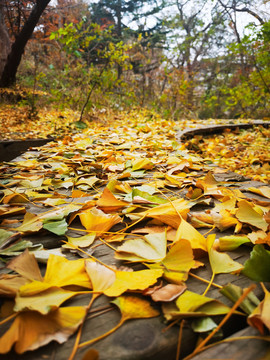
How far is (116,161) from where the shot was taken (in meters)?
1.53

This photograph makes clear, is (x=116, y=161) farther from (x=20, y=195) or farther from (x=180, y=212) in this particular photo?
(x=180, y=212)

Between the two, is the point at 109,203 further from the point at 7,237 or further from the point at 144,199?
the point at 7,237

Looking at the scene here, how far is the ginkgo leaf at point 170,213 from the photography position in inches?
25.6

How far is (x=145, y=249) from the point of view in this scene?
1.72 feet

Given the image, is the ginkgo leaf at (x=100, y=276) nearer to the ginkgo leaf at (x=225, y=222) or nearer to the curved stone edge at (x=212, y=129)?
the ginkgo leaf at (x=225, y=222)

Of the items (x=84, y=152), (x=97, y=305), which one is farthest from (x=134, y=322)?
(x=84, y=152)

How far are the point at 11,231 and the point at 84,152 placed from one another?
1194 mm

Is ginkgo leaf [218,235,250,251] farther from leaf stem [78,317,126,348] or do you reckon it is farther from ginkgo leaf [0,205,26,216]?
ginkgo leaf [0,205,26,216]

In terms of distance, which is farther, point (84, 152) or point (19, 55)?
point (19, 55)

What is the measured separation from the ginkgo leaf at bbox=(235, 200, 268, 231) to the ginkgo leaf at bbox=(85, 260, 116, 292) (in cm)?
42

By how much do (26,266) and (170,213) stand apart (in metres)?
0.41

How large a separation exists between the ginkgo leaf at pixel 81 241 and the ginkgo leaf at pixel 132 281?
155 millimetres

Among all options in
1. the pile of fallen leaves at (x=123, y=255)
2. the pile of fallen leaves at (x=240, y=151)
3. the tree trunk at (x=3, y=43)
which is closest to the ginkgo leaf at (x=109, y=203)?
the pile of fallen leaves at (x=123, y=255)

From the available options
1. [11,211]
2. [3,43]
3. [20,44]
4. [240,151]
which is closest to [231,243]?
[11,211]
